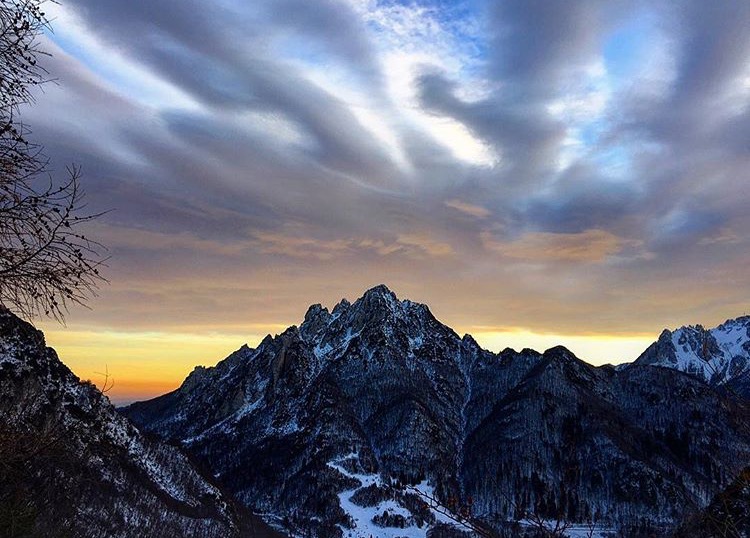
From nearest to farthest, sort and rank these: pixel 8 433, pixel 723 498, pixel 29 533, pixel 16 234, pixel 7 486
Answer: pixel 723 498 < pixel 16 234 < pixel 8 433 < pixel 7 486 < pixel 29 533

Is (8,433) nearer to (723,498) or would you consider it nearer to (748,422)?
(723,498)

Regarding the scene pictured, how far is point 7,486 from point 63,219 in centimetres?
831

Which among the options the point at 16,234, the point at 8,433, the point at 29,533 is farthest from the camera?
the point at 29,533

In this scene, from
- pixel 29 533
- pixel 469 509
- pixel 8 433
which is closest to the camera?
pixel 469 509

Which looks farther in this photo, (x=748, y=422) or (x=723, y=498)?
(x=748, y=422)

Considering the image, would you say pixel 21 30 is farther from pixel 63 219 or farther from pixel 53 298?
pixel 53 298

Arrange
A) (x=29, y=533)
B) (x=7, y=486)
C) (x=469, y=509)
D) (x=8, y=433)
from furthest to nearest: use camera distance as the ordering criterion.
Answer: (x=29, y=533)
(x=7, y=486)
(x=8, y=433)
(x=469, y=509)

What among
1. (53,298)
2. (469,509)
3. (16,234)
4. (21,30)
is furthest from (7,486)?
(469,509)

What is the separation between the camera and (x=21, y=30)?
33.0 feet

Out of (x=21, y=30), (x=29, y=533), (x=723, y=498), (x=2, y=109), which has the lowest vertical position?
(x=29, y=533)

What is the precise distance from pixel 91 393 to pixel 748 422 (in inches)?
677

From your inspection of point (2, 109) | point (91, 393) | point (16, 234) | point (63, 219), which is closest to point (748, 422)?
point (63, 219)

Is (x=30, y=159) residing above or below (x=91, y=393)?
above

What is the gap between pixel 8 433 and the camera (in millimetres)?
12383
